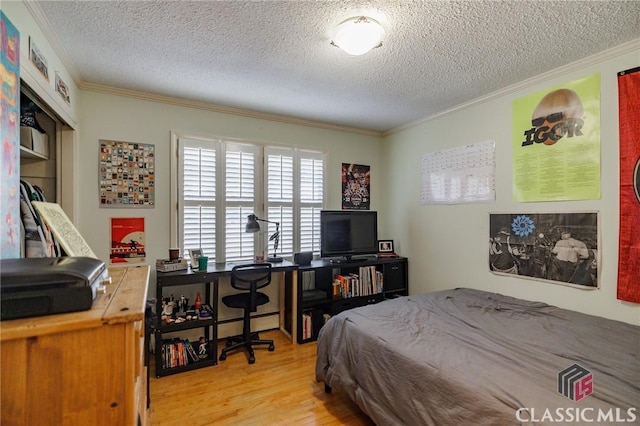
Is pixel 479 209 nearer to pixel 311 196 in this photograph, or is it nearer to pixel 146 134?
pixel 311 196

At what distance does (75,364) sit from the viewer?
2.58 feet

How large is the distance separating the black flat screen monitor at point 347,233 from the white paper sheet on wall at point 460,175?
2.39 ft

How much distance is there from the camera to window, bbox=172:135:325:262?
3064 millimetres

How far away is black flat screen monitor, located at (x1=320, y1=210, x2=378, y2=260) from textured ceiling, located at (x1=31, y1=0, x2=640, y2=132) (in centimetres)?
129

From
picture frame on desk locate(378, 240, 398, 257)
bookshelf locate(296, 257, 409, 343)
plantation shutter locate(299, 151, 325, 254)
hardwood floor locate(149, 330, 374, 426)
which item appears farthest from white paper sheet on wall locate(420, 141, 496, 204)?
hardwood floor locate(149, 330, 374, 426)

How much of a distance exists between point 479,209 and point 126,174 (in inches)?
134

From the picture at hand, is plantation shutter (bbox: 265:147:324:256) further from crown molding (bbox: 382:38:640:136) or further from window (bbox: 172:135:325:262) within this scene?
crown molding (bbox: 382:38:640:136)

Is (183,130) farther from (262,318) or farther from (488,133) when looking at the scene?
(488,133)

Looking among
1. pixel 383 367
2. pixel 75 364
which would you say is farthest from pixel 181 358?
pixel 75 364

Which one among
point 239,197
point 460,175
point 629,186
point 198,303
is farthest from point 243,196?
point 629,186

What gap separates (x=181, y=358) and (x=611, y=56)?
405 centimetres

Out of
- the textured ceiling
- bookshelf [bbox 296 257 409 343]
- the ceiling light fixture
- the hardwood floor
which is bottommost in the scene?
the hardwood floor

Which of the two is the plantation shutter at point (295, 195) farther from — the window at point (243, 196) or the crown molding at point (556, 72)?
the crown molding at point (556, 72)

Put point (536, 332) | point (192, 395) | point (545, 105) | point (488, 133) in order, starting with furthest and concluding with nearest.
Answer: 1. point (488, 133)
2. point (545, 105)
3. point (192, 395)
4. point (536, 332)
